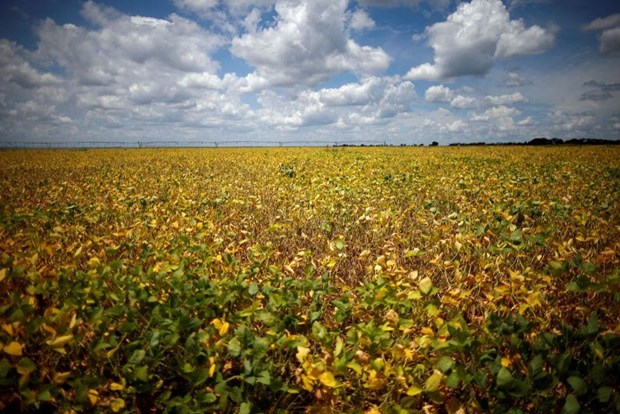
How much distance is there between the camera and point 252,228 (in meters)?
5.55

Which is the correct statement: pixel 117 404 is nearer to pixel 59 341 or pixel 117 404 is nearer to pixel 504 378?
pixel 59 341

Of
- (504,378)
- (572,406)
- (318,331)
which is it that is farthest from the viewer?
(318,331)

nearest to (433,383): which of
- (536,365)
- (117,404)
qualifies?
(536,365)

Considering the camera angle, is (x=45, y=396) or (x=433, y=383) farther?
(x=433, y=383)

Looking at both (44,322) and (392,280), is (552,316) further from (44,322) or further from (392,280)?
(44,322)

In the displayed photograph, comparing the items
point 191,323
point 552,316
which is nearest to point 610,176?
point 552,316

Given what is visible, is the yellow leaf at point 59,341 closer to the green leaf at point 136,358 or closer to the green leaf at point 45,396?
the green leaf at point 45,396

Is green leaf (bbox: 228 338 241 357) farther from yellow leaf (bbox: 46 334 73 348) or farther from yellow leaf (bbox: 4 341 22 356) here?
yellow leaf (bbox: 4 341 22 356)

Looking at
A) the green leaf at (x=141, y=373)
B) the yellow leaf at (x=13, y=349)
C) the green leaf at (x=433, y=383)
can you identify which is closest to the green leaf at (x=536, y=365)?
the green leaf at (x=433, y=383)

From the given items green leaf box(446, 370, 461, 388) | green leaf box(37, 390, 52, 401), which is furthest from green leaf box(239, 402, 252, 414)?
green leaf box(446, 370, 461, 388)

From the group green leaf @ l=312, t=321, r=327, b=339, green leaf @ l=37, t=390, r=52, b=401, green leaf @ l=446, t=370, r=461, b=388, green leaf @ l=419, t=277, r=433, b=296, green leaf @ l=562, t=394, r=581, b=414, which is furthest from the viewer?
green leaf @ l=419, t=277, r=433, b=296

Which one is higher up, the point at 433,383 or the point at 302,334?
the point at 433,383

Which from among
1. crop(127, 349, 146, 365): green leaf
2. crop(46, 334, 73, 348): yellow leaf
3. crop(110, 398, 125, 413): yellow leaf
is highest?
crop(46, 334, 73, 348): yellow leaf

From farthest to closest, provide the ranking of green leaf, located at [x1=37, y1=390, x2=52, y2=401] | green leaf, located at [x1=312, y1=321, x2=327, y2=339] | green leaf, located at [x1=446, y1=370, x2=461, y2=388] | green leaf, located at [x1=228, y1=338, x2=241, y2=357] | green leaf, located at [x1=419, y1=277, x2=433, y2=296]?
green leaf, located at [x1=419, y1=277, x2=433, y2=296]
green leaf, located at [x1=312, y1=321, x2=327, y2=339]
green leaf, located at [x1=228, y1=338, x2=241, y2=357]
green leaf, located at [x1=446, y1=370, x2=461, y2=388]
green leaf, located at [x1=37, y1=390, x2=52, y2=401]
